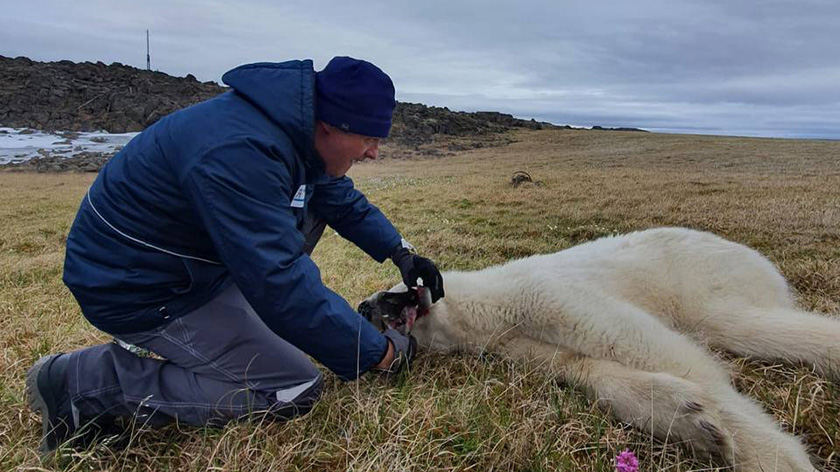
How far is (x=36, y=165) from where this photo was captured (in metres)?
33.0

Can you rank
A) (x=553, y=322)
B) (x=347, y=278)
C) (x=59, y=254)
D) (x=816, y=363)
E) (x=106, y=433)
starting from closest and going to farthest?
(x=106, y=433)
(x=816, y=363)
(x=553, y=322)
(x=347, y=278)
(x=59, y=254)

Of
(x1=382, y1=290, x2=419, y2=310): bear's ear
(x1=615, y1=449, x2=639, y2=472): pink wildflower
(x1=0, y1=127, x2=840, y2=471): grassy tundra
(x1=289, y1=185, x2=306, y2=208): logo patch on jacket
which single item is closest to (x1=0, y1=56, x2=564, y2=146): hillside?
(x1=0, y1=127, x2=840, y2=471): grassy tundra

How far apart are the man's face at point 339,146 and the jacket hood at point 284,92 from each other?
0.42ft

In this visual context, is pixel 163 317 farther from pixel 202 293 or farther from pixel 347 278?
pixel 347 278

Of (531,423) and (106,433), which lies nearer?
(531,423)

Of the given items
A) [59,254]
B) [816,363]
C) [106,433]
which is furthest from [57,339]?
[59,254]

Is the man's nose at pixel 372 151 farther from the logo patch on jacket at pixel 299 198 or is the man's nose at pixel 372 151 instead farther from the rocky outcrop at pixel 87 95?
the rocky outcrop at pixel 87 95

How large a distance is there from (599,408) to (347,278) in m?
3.66

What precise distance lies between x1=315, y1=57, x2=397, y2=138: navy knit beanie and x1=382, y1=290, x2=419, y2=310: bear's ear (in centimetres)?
122

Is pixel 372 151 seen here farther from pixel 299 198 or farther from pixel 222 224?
pixel 222 224

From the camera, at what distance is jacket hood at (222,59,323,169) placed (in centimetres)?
255

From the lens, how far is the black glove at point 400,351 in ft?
9.87

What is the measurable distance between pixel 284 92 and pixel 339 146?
15.1 inches

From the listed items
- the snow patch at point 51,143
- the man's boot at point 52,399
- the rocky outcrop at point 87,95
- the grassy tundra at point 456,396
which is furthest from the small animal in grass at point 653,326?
the rocky outcrop at point 87,95
